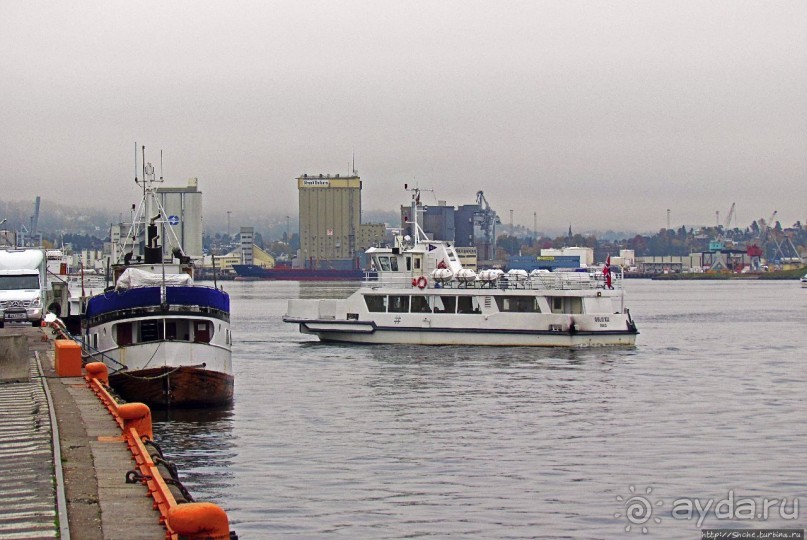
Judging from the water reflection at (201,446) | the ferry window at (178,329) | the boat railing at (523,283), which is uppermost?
the boat railing at (523,283)

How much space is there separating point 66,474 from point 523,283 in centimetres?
4486

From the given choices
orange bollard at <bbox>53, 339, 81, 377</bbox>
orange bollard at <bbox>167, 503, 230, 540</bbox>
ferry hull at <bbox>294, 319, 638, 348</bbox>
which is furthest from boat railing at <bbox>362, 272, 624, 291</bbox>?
orange bollard at <bbox>167, 503, 230, 540</bbox>

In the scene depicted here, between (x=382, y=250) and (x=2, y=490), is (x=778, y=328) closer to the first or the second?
(x=382, y=250)

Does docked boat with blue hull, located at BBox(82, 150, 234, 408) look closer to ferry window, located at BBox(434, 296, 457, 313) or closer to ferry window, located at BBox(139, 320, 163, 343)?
ferry window, located at BBox(139, 320, 163, 343)

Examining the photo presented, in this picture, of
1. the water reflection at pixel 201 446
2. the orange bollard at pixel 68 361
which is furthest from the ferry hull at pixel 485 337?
the orange bollard at pixel 68 361

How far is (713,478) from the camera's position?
2575 cm

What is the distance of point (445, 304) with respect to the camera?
2425 inches

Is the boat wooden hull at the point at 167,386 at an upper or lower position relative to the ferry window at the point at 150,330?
lower

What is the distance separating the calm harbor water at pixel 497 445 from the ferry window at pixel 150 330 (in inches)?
99.3

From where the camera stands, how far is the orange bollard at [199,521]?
1400 centimetres

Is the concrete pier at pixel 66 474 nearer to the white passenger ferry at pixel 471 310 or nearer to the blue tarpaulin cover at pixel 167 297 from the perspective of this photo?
the blue tarpaulin cover at pixel 167 297

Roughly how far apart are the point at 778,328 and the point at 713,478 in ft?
212

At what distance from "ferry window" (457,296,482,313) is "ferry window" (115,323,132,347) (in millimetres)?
27177

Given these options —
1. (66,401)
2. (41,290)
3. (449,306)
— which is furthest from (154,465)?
(449,306)
